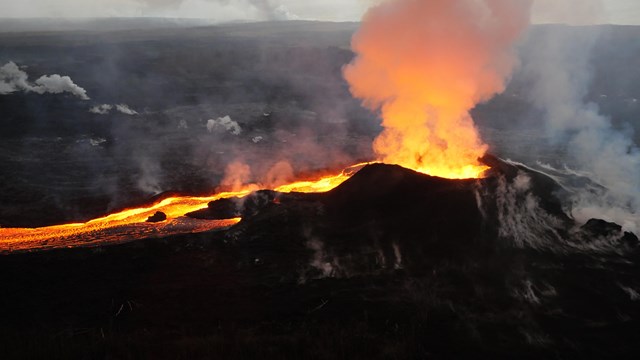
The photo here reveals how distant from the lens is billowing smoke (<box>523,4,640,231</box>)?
26.2 m

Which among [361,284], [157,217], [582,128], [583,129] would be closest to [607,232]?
[361,284]

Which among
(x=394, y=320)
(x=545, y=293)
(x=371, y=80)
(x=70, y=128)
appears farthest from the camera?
(x=70, y=128)

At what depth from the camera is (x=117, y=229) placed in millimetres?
21891

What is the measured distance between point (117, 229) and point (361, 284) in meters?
11.7

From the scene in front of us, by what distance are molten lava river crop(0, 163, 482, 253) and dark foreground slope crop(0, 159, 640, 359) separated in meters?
1.67

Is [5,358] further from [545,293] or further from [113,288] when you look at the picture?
[545,293]

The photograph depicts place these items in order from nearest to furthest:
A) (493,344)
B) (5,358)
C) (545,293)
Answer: (5,358), (493,344), (545,293)

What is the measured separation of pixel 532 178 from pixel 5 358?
21677mm

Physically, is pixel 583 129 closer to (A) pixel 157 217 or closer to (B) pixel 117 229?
(A) pixel 157 217

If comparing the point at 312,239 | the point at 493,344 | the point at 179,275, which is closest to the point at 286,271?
the point at 312,239

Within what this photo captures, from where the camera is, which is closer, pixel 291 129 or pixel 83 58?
pixel 291 129

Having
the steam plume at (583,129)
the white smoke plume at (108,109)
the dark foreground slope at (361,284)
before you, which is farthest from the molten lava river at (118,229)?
the white smoke plume at (108,109)

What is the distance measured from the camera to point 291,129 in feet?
175

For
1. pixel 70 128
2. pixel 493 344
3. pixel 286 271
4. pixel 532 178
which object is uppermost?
pixel 70 128
